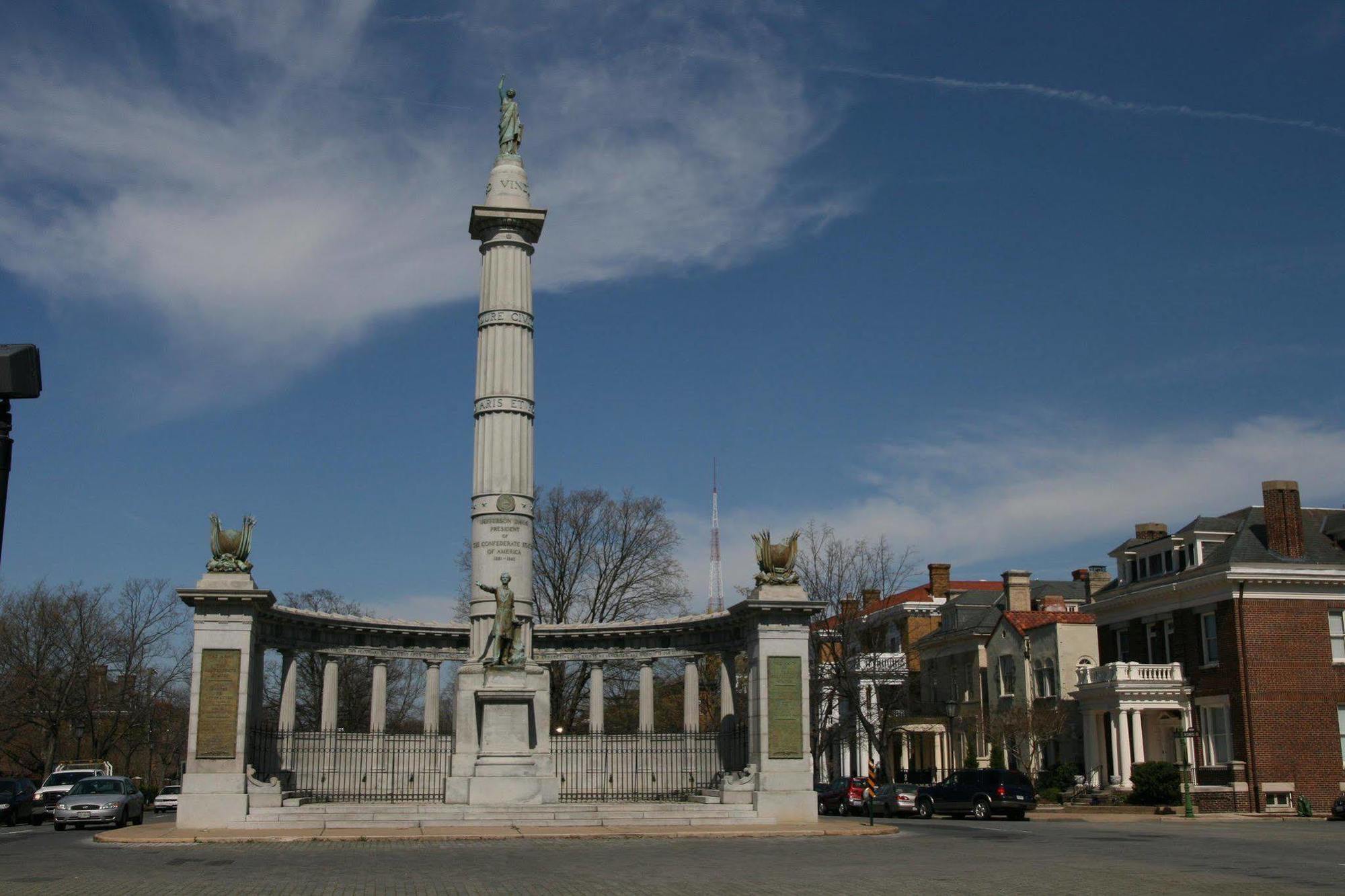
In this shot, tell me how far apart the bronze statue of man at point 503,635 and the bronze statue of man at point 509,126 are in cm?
1473

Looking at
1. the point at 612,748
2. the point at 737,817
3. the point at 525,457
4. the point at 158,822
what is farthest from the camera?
the point at 612,748

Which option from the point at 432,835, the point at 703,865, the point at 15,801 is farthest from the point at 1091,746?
the point at 15,801

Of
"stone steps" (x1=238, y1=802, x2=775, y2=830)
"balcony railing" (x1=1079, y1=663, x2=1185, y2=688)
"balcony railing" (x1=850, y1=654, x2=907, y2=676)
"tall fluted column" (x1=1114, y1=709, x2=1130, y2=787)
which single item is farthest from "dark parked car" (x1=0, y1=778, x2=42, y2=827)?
"tall fluted column" (x1=1114, y1=709, x2=1130, y2=787)

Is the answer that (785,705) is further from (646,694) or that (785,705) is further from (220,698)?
(220,698)

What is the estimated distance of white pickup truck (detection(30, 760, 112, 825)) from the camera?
1730 inches

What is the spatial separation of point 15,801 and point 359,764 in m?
11.4

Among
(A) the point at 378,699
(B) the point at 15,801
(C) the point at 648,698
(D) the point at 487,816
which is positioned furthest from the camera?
(C) the point at 648,698

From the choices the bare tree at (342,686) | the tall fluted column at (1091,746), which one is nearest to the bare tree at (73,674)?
the bare tree at (342,686)

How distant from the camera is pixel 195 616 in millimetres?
32188

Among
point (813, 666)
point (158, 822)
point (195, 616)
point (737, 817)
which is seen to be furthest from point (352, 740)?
point (813, 666)

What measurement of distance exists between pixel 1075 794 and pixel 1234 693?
8.06 metres

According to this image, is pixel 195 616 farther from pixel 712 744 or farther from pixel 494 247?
pixel 712 744

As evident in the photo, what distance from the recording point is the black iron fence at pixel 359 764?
36969mm

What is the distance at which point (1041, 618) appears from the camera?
60.4m
